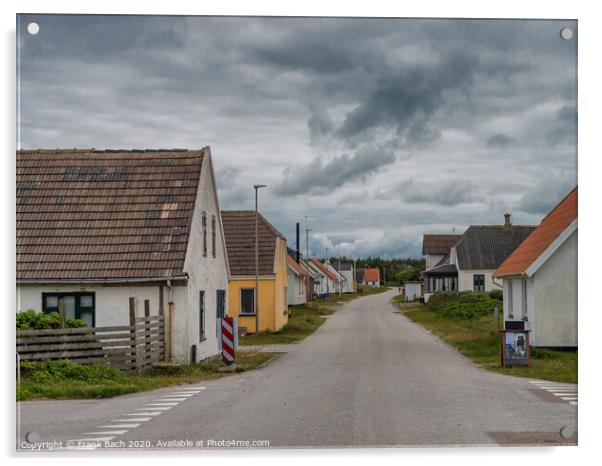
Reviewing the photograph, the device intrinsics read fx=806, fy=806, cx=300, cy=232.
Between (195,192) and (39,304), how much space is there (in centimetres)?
433

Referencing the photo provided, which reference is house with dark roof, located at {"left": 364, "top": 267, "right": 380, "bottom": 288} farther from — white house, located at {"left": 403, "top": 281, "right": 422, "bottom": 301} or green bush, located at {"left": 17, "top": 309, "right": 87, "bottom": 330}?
green bush, located at {"left": 17, "top": 309, "right": 87, "bottom": 330}

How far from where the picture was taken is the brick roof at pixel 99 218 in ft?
58.7

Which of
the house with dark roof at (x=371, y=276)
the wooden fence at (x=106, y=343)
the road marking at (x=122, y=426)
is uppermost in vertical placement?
the wooden fence at (x=106, y=343)

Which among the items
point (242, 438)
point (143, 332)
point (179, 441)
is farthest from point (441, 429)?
point (143, 332)

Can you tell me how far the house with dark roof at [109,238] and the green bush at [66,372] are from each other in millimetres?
2202

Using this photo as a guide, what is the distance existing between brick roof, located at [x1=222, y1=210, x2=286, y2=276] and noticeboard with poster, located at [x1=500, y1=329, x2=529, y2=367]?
1836cm

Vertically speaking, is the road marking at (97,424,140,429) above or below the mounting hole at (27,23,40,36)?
below

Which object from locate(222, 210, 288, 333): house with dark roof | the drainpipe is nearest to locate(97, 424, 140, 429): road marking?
the drainpipe

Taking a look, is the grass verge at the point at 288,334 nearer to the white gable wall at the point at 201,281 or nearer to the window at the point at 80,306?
the white gable wall at the point at 201,281

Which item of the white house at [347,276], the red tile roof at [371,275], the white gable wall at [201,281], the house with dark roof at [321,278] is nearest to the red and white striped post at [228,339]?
the white gable wall at [201,281]

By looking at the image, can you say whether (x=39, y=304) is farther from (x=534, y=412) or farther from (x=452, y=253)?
(x=452, y=253)

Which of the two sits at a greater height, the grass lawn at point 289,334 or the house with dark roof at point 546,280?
the house with dark roof at point 546,280

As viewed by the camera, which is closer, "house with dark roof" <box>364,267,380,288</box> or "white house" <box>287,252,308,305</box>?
"white house" <box>287,252,308,305</box>

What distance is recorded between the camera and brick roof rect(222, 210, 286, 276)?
35312 mm
